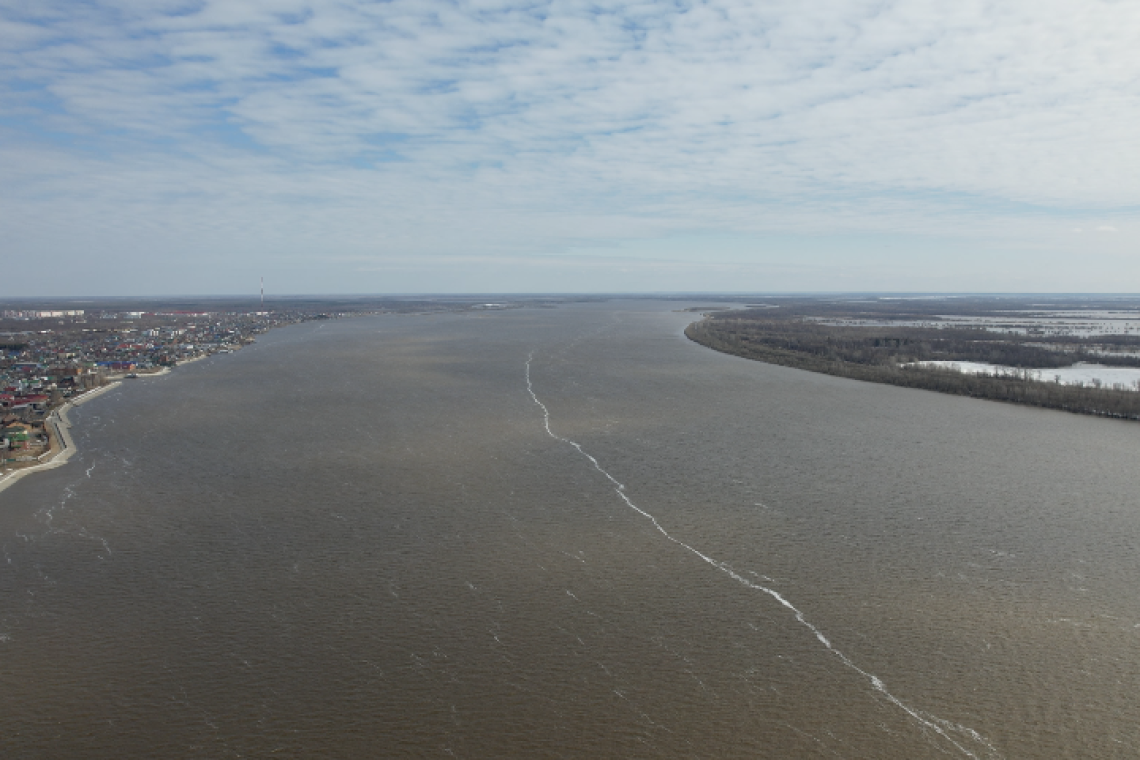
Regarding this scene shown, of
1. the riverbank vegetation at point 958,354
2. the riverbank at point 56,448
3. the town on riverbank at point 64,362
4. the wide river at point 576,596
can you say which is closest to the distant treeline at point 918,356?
the riverbank vegetation at point 958,354

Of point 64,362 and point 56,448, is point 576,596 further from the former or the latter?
point 64,362

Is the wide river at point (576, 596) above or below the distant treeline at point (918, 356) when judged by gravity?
below

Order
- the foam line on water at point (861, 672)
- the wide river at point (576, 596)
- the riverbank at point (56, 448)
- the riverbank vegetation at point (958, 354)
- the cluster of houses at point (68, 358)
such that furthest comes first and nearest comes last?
1. the riverbank vegetation at point (958, 354)
2. the cluster of houses at point (68, 358)
3. the riverbank at point (56, 448)
4. the wide river at point (576, 596)
5. the foam line on water at point (861, 672)

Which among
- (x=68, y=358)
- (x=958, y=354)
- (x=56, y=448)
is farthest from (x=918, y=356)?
(x=68, y=358)

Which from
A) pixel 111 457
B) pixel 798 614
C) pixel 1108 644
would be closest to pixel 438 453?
pixel 111 457

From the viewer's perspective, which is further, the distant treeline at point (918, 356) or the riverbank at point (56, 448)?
the distant treeline at point (918, 356)

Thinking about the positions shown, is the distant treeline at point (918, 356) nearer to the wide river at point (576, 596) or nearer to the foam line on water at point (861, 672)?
the wide river at point (576, 596)

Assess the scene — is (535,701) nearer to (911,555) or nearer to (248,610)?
(248,610)

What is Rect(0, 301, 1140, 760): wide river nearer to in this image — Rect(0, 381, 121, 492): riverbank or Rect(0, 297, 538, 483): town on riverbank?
Rect(0, 381, 121, 492): riverbank
